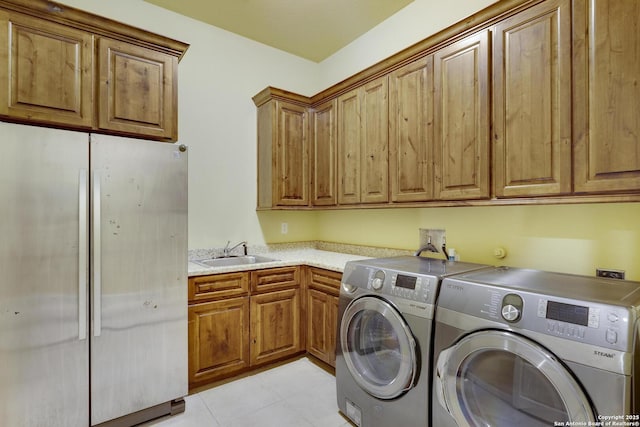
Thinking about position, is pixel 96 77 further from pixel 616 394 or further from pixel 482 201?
pixel 616 394

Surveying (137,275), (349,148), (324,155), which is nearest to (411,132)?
(349,148)

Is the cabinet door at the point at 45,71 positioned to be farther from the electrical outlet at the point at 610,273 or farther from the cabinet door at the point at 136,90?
the electrical outlet at the point at 610,273

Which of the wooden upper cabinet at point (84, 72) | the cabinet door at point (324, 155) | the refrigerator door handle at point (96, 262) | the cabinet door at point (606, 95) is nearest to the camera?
the cabinet door at point (606, 95)

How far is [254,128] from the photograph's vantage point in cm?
329

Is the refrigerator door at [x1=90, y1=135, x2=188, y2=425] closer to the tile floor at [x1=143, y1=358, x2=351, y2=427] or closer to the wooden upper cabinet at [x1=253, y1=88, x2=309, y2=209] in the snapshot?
the tile floor at [x1=143, y1=358, x2=351, y2=427]

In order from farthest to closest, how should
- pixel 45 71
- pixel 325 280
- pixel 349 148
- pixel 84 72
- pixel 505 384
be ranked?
pixel 349 148
pixel 325 280
pixel 84 72
pixel 45 71
pixel 505 384

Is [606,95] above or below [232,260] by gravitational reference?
above

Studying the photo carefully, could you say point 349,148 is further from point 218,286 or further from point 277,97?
point 218,286

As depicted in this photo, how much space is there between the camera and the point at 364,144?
2725 mm

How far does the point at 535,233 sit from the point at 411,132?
1.04 metres

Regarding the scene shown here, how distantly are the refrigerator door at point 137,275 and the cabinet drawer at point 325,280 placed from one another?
105cm

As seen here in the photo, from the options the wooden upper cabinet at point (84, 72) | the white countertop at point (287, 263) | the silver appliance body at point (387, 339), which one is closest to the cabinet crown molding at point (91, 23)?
the wooden upper cabinet at point (84, 72)

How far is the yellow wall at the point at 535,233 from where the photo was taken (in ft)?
5.41

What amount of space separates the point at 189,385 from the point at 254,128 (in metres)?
2.37
